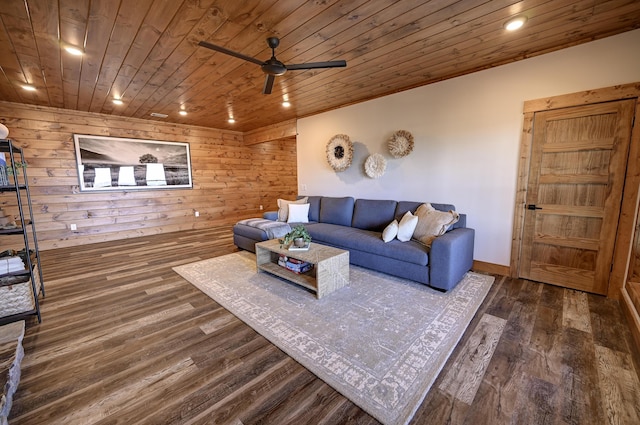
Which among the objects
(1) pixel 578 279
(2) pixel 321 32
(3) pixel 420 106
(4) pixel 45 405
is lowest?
(4) pixel 45 405

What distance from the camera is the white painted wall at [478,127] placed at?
2.46m

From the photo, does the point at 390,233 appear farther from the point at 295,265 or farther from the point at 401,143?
the point at 401,143

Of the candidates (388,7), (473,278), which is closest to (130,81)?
(388,7)

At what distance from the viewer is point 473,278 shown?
9.94 ft

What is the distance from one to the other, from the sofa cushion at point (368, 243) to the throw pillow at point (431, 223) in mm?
114

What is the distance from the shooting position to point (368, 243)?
3225mm

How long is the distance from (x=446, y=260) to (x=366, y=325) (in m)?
1.12

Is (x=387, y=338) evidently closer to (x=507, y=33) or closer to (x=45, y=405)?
(x=45, y=405)

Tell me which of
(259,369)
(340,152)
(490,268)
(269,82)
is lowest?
(259,369)

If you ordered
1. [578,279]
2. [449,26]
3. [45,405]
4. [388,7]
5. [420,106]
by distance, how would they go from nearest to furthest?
[45,405]
[388,7]
[449,26]
[578,279]
[420,106]

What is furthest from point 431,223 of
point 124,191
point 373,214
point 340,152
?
point 124,191

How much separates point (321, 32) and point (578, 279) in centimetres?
354

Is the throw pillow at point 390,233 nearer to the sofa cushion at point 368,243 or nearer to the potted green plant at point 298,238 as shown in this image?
the sofa cushion at point 368,243

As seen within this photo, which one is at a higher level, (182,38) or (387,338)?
(182,38)
